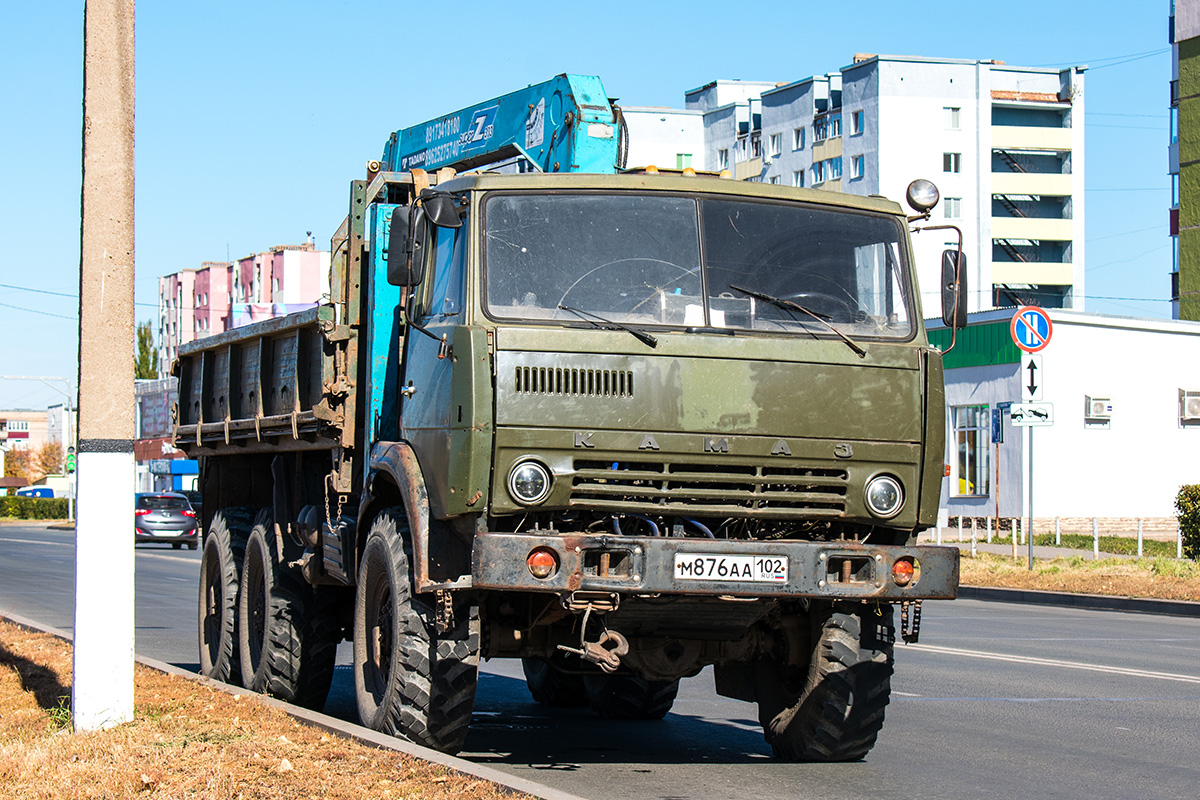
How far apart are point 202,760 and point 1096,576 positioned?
1914 centimetres

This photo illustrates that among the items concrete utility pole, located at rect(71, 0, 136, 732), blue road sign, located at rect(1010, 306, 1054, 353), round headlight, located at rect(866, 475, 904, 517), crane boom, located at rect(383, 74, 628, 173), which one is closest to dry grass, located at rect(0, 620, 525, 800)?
concrete utility pole, located at rect(71, 0, 136, 732)

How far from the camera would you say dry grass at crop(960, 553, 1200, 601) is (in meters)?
21.6

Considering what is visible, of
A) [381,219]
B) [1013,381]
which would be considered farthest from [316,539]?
[1013,381]

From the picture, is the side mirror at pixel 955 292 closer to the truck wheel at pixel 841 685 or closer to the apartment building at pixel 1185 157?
the truck wheel at pixel 841 685

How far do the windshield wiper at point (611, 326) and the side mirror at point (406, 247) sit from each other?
862 mm

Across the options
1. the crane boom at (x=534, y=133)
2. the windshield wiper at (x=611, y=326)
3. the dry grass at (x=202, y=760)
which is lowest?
the dry grass at (x=202, y=760)

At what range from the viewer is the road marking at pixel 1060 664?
40.1ft

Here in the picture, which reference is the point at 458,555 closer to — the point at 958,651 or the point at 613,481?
the point at 613,481

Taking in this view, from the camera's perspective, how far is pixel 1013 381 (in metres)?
39.4

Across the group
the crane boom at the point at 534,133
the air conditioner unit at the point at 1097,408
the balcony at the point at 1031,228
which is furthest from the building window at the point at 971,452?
the balcony at the point at 1031,228

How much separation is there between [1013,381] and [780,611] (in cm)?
3319

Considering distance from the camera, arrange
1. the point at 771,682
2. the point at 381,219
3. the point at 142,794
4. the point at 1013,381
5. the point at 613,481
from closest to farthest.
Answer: the point at 142,794, the point at 613,481, the point at 771,682, the point at 381,219, the point at 1013,381

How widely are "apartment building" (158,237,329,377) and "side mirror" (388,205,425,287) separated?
339ft

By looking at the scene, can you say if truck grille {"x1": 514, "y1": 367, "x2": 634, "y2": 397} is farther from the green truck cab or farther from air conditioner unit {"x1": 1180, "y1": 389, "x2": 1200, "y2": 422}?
air conditioner unit {"x1": 1180, "y1": 389, "x2": 1200, "y2": 422}
